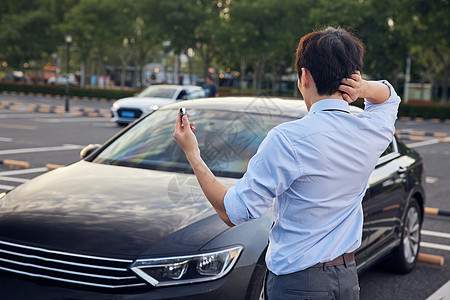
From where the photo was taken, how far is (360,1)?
4306cm

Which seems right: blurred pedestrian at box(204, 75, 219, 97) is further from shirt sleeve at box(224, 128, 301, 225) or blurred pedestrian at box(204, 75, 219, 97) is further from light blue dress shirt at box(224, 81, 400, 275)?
shirt sleeve at box(224, 128, 301, 225)

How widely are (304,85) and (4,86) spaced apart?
162 feet

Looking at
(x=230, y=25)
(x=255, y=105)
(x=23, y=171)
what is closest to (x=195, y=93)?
(x=23, y=171)

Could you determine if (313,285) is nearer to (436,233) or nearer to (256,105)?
A: (256,105)

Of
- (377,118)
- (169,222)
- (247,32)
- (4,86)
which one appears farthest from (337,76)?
(4,86)

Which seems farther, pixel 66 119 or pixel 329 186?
pixel 66 119

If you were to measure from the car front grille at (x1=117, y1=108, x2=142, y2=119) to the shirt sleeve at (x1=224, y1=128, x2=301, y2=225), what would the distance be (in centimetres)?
1870

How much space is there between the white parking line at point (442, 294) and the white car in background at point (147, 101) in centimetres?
1512

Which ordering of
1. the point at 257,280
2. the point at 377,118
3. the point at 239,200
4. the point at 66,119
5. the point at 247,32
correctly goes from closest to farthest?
1. the point at 239,200
2. the point at 377,118
3. the point at 257,280
4. the point at 66,119
5. the point at 247,32

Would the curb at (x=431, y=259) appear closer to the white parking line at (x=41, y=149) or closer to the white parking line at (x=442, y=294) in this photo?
the white parking line at (x=442, y=294)

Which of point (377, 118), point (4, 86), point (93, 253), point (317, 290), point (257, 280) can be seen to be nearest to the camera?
point (317, 290)

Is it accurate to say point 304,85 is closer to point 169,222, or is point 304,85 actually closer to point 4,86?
point 169,222

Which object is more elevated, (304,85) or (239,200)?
(304,85)

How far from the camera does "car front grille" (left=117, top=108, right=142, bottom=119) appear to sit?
2044cm
